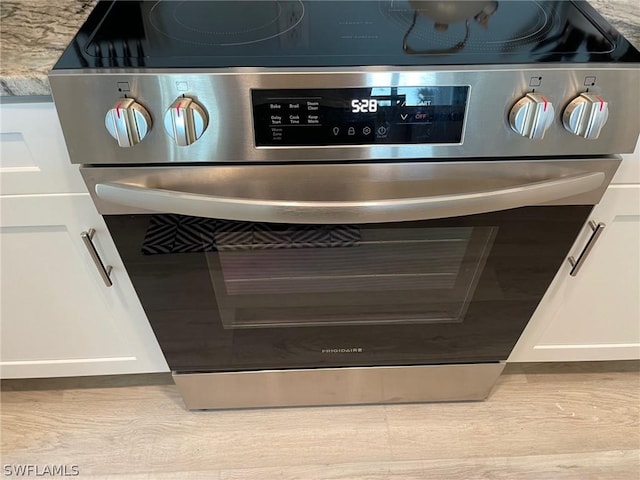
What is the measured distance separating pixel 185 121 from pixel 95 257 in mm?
395

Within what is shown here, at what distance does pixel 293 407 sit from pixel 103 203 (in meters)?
0.75

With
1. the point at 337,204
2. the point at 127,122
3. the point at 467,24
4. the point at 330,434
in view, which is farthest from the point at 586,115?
the point at 330,434

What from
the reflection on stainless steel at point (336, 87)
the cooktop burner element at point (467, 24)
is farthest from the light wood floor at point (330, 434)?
the cooktop burner element at point (467, 24)

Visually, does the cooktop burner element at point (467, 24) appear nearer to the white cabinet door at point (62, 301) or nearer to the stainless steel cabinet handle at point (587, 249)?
the stainless steel cabinet handle at point (587, 249)

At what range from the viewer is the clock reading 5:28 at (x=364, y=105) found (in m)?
0.70

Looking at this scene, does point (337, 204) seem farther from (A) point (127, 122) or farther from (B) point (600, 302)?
(B) point (600, 302)

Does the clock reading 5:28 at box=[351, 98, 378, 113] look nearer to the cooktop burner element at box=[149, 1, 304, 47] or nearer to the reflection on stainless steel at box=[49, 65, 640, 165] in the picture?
the reflection on stainless steel at box=[49, 65, 640, 165]

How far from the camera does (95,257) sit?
37.6 inches

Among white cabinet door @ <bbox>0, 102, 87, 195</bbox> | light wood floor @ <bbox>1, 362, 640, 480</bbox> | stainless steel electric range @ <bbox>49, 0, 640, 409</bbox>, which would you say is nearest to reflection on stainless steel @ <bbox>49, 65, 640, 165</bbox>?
stainless steel electric range @ <bbox>49, 0, 640, 409</bbox>

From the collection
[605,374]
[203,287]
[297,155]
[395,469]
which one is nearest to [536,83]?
[297,155]

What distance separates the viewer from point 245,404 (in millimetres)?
1300

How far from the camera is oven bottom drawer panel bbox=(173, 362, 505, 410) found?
1.21 meters

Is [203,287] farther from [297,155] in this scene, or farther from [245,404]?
[245,404]

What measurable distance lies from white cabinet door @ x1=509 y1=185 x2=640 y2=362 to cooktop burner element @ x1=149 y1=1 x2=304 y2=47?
0.59 m
